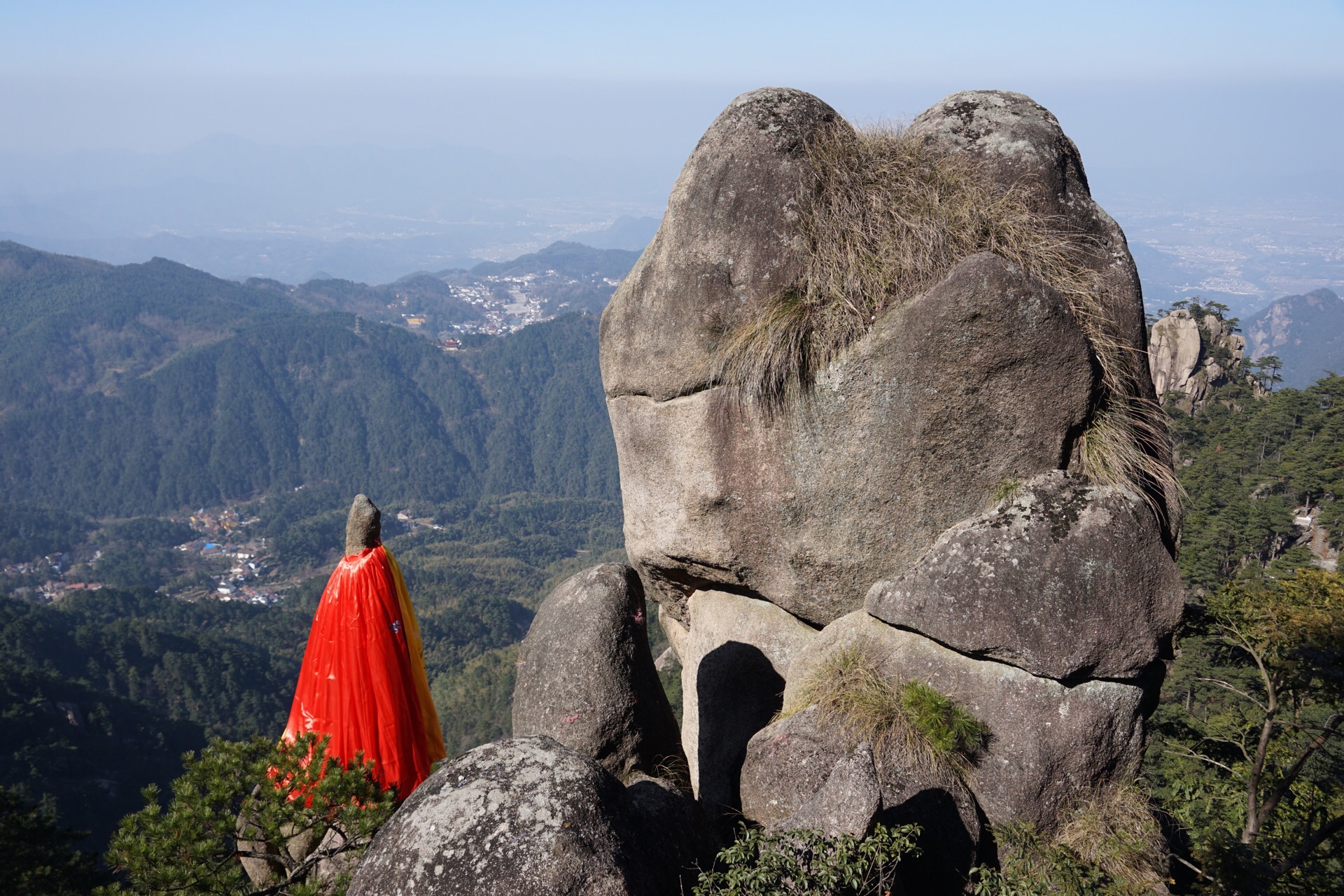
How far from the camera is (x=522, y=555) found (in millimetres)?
173250

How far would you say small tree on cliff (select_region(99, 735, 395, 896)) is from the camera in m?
5.20

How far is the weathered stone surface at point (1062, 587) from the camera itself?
634 centimetres

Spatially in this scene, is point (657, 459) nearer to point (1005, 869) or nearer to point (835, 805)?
point (835, 805)

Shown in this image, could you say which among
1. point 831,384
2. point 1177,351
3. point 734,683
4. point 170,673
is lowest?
point 170,673

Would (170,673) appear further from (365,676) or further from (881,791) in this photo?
(881,791)

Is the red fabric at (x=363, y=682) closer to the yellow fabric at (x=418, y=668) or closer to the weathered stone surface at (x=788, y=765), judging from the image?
the yellow fabric at (x=418, y=668)

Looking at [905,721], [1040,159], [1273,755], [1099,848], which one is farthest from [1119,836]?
Answer: [1273,755]

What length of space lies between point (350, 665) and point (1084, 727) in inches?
235

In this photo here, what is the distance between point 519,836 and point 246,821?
283 cm

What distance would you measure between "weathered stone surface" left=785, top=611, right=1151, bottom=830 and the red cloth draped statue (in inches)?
182

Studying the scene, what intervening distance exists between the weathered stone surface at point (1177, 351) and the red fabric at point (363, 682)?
67.5 metres

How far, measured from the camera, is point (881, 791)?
5906mm

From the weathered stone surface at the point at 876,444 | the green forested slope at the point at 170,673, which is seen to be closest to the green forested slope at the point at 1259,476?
the weathered stone surface at the point at 876,444

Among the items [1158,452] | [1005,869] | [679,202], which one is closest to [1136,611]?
[1158,452]
